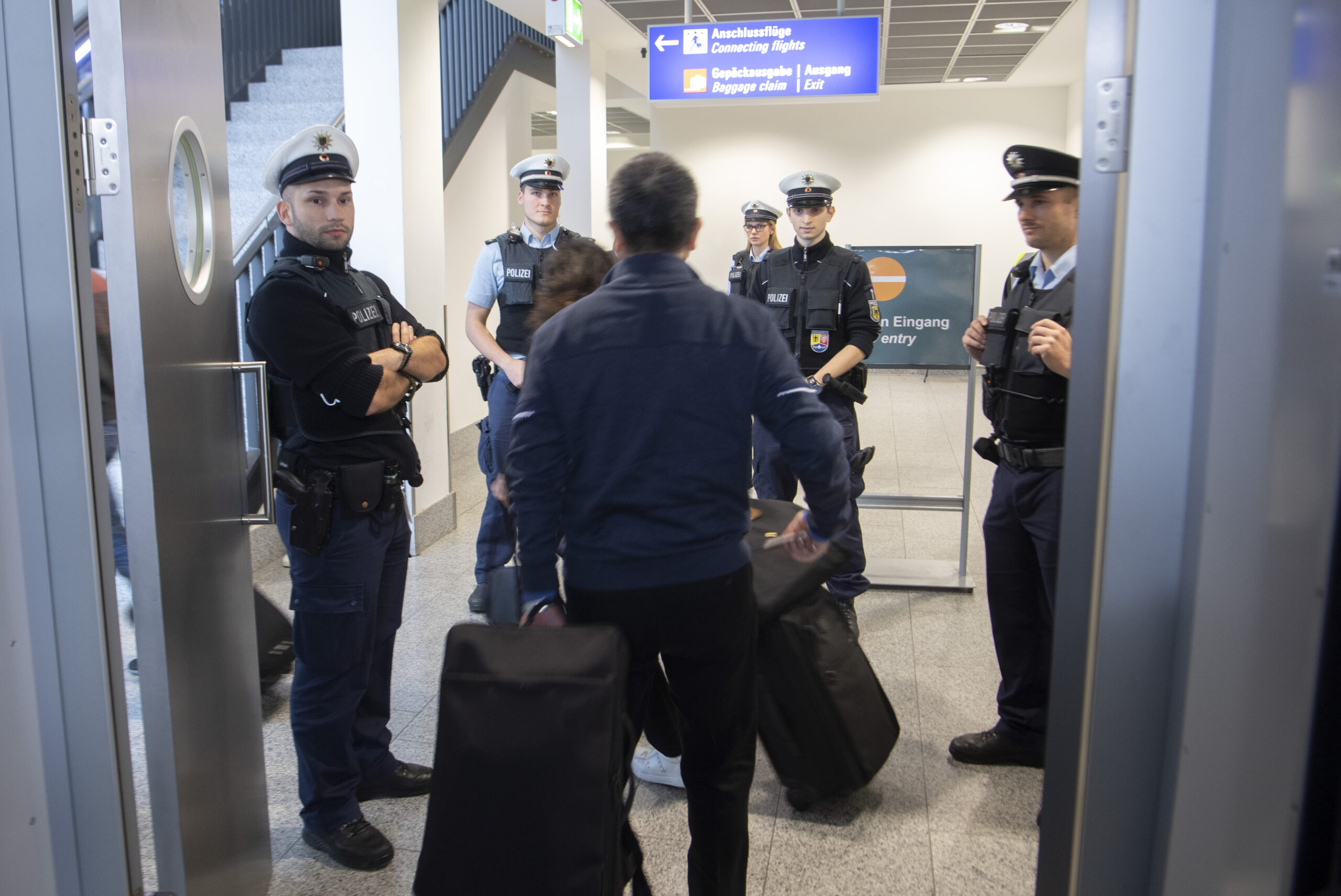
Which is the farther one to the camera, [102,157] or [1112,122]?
[102,157]

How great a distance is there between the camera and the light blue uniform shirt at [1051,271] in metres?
2.51

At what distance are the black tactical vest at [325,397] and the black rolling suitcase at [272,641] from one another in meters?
1.21

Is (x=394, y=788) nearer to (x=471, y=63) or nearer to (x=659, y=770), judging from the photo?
(x=659, y=770)

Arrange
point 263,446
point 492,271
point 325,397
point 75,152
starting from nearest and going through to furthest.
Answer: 1. point 75,152
2. point 263,446
3. point 325,397
4. point 492,271

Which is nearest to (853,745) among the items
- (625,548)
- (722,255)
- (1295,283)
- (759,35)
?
(625,548)

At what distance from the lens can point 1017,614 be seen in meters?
2.67

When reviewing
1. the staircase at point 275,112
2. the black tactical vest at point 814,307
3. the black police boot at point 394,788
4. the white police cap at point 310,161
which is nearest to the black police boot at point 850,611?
the black tactical vest at point 814,307

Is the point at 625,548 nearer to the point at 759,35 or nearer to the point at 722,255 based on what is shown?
the point at 759,35

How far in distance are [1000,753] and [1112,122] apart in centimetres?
205

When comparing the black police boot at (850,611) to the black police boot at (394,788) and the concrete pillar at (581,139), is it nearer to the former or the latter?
the black police boot at (394,788)

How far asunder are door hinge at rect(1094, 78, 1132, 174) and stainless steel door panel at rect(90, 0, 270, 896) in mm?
1415

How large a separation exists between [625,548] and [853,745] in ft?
3.40

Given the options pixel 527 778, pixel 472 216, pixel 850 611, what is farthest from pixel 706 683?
pixel 472 216

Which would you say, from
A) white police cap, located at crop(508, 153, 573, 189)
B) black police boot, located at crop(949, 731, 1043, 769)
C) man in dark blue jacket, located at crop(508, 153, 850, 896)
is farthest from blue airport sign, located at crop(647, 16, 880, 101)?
man in dark blue jacket, located at crop(508, 153, 850, 896)
